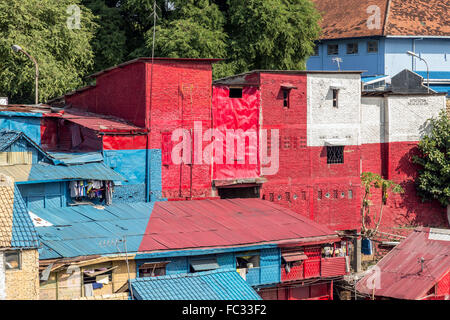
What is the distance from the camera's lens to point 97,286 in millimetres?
21422

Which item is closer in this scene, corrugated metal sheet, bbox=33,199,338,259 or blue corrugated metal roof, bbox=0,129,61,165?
A: corrugated metal sheet, bbox=33,199,338,259

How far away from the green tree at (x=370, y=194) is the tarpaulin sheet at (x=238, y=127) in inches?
248

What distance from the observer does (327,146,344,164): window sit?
3072 cm

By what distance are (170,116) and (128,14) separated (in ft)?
44.9

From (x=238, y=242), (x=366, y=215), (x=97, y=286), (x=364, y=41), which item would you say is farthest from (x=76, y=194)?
(x=364, y=41)

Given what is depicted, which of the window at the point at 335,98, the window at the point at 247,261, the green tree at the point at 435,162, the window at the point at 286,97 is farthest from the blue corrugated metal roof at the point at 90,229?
the green tree at the point at 435,162

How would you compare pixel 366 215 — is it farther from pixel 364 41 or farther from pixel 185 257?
pixel 364 41

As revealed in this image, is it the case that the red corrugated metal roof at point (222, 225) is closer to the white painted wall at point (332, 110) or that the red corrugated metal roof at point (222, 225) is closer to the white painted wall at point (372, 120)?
the white painted wall at point (332, 110)

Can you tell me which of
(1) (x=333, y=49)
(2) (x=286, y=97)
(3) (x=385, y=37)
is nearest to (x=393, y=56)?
(3) (x=385, y=37)

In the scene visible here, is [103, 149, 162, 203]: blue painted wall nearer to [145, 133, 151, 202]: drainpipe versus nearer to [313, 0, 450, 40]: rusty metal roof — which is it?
[145, 133, 151, 202]: drainpipe

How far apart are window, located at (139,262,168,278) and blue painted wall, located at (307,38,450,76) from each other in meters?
28.9

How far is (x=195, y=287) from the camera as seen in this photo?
66.6 ft

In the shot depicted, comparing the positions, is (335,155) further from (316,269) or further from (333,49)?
(333,49)

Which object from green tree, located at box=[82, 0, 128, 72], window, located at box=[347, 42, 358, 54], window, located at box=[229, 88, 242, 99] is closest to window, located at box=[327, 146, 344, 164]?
window, located at box=[229, 88, 242, 99]
